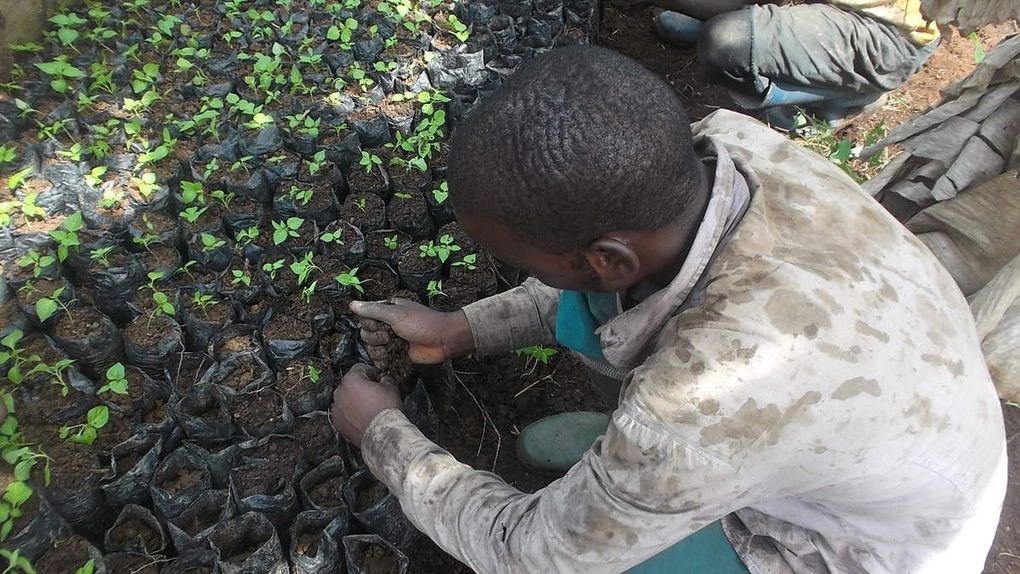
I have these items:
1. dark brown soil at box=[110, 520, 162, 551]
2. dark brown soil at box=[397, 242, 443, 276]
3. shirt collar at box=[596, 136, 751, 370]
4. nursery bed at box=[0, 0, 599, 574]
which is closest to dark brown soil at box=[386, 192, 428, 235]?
nursery bed at box=[0, 0, 599, 574]

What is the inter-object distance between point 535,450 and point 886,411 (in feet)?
4.27

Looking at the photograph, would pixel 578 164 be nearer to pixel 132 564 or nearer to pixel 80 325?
pixel 132 564

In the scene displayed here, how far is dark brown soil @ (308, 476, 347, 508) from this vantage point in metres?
1.98

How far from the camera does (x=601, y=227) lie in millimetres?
1186

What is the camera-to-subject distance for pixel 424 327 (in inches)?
79.0

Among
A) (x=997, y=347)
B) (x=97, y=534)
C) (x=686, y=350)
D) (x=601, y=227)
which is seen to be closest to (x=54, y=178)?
(x=97, y=534)

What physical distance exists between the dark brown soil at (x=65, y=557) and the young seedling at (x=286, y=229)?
3.57 ft

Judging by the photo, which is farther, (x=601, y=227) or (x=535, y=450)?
(x=535, y=450)

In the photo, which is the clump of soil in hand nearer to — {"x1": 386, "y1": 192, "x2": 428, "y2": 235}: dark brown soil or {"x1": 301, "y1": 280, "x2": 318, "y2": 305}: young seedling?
{"x1": 301, "y1": 280, "x2": 318, "y2": 305}: young seedling

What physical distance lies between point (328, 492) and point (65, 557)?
667 millimetres

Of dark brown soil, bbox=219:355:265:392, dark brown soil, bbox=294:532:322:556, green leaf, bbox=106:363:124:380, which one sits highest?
green leaf, bbox=106:363:124:380

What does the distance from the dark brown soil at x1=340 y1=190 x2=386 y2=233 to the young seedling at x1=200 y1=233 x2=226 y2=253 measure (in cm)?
45

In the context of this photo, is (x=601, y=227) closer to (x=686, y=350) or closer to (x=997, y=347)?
(x=686, y=350)

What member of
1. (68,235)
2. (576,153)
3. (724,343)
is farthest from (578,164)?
(68,235)
